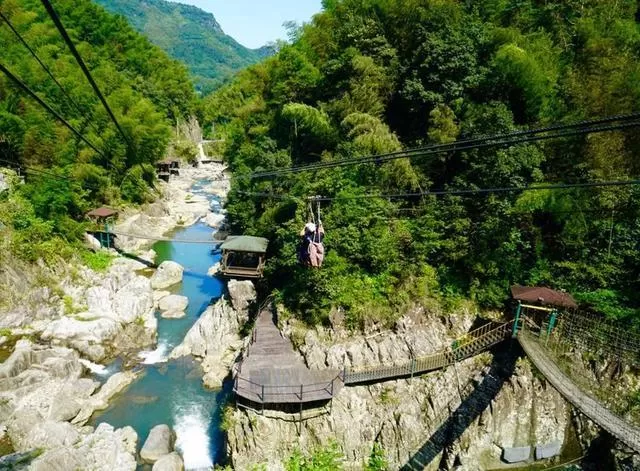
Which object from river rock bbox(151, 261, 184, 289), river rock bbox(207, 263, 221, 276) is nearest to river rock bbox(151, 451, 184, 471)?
river rock bbox(151, 261, 184, 289)

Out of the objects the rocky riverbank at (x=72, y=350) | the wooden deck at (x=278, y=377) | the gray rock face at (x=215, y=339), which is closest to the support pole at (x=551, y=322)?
the wooden deck at (x=278, y=377)

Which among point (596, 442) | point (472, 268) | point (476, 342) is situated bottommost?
point (596, 442)

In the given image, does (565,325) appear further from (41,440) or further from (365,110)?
(41,440)

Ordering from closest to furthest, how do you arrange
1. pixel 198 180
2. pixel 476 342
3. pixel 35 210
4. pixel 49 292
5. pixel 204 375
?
pixel 476 342 < pixel 204 375 < pixel 49 292 < pixel 35 210 < pixel 198 180

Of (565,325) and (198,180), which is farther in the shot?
(198,180)

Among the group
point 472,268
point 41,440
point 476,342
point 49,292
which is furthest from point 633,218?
point 49,292

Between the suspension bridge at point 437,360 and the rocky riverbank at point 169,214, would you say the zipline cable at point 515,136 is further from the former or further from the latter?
the rocky riverbank at point 169,214

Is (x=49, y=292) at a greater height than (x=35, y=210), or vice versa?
(x=35, y=210)

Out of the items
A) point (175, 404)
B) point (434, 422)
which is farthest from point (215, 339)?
point (434, 422)
